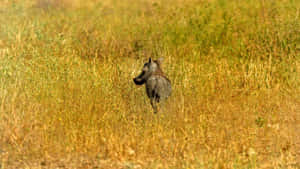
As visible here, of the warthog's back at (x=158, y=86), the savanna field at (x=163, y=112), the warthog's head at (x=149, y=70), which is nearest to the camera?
the savanna field at (x=163, y=112)

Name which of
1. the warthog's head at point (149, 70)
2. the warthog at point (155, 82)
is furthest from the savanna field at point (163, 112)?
the warthog's head at point (149, 70)

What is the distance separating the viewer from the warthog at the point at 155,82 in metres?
5.46

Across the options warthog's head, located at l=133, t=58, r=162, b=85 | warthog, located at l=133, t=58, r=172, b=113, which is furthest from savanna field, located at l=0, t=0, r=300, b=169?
warthog's head, located at l=133, t=58, r=162, b=85

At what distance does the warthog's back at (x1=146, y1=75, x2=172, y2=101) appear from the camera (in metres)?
5.45

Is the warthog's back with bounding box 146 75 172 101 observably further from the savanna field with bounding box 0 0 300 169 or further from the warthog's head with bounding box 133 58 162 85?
the savanna field with bounding box 0 0 300 169

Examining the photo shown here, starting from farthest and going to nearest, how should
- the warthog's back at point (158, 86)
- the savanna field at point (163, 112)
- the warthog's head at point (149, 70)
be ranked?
1. the warthog's head at point (149, 70)
2. the warthog's back at point (158, 86)
3. the savanna field at point (163, 112)

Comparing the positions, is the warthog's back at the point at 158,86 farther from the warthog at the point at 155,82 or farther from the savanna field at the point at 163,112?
the savanna field at the point at 163,112

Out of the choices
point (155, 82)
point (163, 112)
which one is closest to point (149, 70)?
point (155, 82)

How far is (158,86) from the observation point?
545cm

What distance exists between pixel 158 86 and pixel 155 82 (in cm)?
6

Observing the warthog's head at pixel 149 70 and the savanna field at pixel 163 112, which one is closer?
the savanna field at pixel 163 112

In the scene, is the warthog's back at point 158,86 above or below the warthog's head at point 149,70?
below

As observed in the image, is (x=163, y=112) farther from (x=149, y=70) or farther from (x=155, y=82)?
(x=149, y=70)

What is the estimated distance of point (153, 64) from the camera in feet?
18.3
